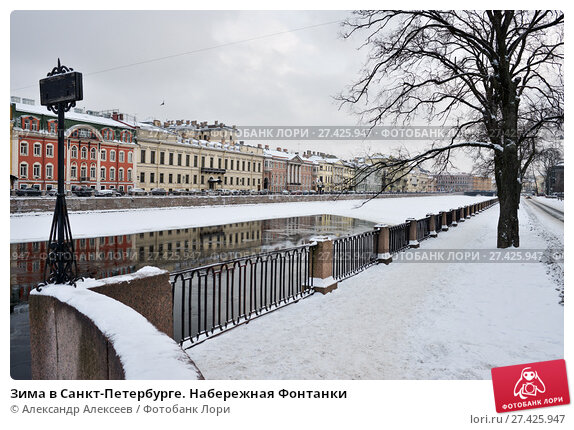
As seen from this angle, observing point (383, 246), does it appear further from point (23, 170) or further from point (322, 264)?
point (23, 170)

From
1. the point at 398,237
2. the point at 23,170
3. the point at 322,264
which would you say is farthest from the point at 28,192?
the point at 322,264

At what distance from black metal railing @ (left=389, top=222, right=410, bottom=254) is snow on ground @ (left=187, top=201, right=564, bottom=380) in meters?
3.78

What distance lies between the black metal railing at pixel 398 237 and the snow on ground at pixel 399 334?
378cm

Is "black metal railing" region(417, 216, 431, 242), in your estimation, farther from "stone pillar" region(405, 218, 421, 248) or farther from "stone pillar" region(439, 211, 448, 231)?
"stone pillar" region(439, 211, 448, 231)

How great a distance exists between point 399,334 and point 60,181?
4.69 metres

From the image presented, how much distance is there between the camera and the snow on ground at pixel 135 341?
2301mm

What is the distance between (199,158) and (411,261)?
57.3 m

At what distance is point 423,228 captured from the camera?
16438 mm

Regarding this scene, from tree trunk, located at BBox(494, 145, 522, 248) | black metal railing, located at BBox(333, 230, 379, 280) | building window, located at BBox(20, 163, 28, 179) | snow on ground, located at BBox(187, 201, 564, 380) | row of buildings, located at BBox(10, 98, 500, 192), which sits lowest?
snow on ground, located at BBox(187, 201, 564, 380)

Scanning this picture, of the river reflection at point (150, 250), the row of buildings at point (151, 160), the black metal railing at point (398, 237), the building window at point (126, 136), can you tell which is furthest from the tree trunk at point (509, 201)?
the building window at point (126, 136)

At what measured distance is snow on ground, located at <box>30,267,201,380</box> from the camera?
2301mm

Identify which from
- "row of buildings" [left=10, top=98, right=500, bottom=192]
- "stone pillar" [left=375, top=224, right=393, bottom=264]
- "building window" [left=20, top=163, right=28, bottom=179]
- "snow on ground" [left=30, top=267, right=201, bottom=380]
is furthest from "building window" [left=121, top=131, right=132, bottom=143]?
"snow on ground" [left=30, top=267, right=201, bottom=380]
